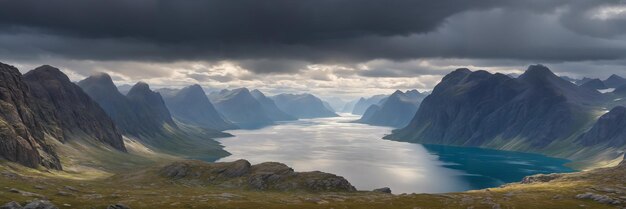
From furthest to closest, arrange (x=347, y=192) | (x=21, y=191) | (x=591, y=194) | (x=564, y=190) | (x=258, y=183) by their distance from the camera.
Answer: (x=258, y=183)
(x=347, y=192)
(x=564, y=190)
(x=591, y=194)
(x=21, y=191)

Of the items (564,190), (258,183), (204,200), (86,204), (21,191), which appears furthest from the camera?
(258,183)

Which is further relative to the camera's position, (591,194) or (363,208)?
(591,194)

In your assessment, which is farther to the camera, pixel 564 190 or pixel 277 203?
pixel 564 190

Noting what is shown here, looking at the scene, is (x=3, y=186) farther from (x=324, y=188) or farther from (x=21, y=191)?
(x=324, y=188)

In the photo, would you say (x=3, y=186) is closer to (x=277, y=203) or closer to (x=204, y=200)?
(x=204, y=200)

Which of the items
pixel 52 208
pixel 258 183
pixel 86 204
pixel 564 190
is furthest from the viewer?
pixel 258 183

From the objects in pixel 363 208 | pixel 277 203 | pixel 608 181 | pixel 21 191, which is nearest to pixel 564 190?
pixel 608 181

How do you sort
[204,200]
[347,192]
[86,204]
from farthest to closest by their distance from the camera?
1. [347,192]
2. [204,200]
3. [86,204]

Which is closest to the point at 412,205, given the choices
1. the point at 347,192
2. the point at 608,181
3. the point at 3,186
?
the point at 347,192
